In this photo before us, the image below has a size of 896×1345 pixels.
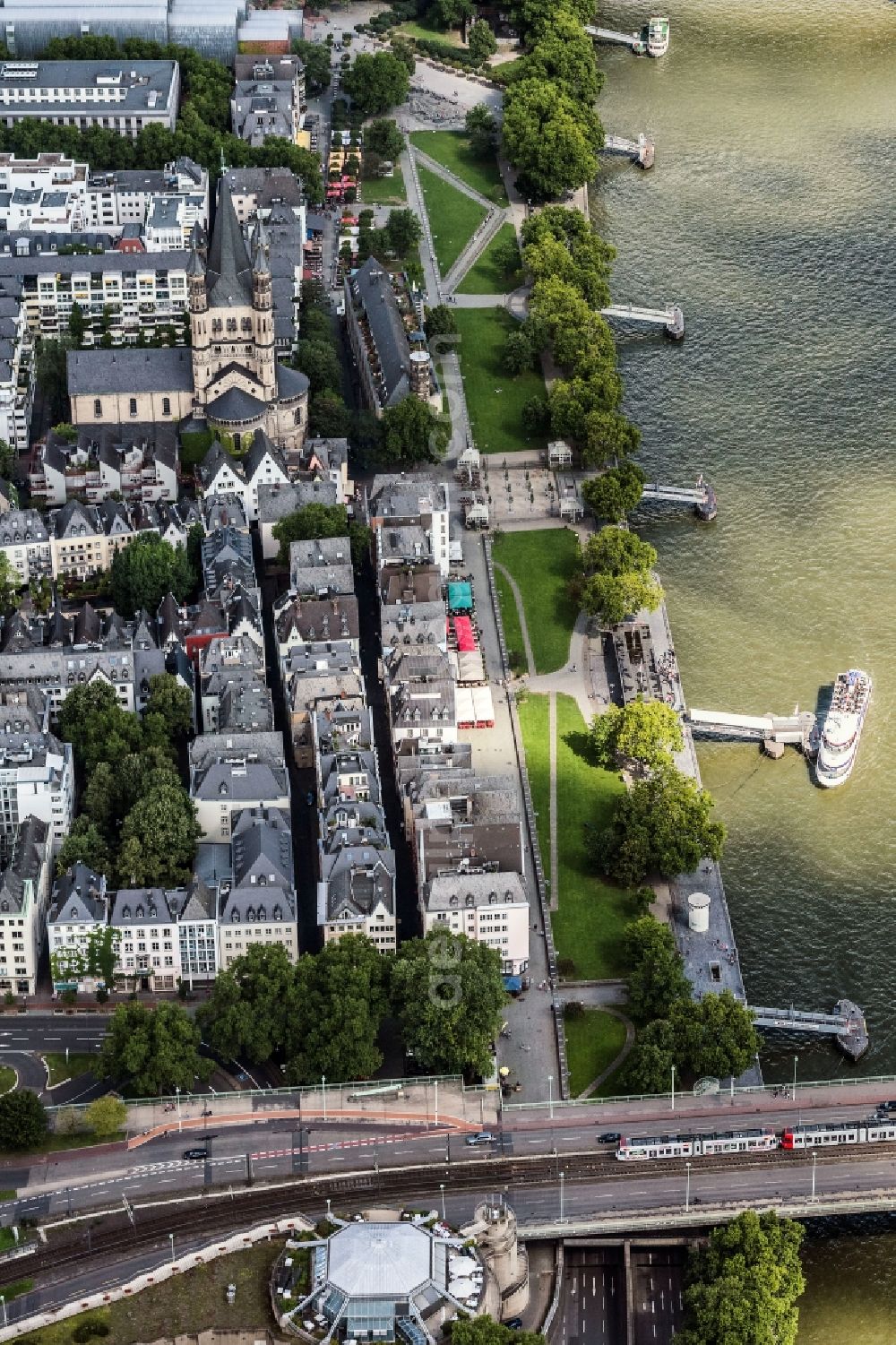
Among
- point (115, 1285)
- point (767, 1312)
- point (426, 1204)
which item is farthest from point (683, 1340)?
point (115, 1285)

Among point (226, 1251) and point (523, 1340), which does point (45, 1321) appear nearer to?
→ point (226, 1251)

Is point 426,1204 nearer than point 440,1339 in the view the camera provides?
No

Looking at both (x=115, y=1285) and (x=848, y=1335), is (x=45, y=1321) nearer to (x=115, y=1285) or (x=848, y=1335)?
(x=115, y=1285)

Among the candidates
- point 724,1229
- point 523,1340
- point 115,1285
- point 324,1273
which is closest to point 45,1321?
point 115,1285

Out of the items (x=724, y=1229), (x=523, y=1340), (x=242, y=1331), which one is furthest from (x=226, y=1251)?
(x=724, y=1229)

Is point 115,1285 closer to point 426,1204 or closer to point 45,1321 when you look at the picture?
point 45,1321
